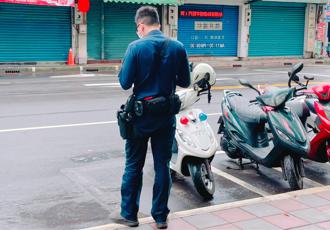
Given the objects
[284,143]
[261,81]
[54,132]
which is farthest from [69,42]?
[284,143]

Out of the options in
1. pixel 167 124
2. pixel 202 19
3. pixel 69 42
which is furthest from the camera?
pixel 202 19

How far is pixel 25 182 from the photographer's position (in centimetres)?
609

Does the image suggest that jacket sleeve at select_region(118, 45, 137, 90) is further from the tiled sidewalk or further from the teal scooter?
the teal scooter

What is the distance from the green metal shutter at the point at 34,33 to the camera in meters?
21.3

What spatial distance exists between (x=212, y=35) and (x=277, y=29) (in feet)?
13.9

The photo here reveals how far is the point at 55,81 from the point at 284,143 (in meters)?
12.3

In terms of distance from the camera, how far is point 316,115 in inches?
A: 254

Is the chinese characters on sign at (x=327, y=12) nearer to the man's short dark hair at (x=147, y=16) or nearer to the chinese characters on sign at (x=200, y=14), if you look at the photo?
the chinese characters on sign at (x=200, y=14)

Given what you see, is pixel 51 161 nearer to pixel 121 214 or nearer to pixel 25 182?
pixel 25 182

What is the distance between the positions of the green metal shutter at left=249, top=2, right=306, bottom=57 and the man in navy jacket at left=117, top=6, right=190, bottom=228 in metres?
23.8

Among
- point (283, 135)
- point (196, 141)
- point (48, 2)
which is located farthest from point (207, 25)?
point (196, 141)

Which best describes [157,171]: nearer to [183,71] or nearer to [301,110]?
[183,71]

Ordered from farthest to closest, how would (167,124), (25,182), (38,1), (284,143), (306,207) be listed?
(38,1) → (25,182) → (284,143) → (306,207) → (167,124)

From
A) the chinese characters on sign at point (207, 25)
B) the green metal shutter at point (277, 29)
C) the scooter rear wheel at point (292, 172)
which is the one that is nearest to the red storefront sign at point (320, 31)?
the green metal shutter at point (277, 29)
